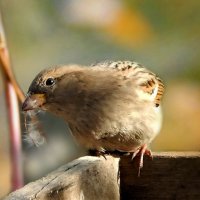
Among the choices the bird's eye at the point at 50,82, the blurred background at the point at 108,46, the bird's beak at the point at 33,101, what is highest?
the bird's eye at the point at 50,82

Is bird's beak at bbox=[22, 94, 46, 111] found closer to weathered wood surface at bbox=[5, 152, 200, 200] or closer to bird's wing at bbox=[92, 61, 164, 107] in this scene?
weathered wood surface at bbox=[5, 152, 200, 200]

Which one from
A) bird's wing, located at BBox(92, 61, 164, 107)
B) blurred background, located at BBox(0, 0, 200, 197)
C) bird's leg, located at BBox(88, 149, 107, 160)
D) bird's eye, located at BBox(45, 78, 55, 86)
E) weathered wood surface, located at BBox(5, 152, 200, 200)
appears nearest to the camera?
weathered wood surface, located at BBox(5, 152, 200, 200)

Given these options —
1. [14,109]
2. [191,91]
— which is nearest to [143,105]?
[14,109]

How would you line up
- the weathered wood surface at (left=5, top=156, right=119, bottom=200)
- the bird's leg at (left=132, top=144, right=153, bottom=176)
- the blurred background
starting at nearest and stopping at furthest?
the weathered wood surface at (left=5, top=156, right=119, bottom=200) → the bird's leg at (left=132, top=144, right=153, bottom=176) → the blurred background

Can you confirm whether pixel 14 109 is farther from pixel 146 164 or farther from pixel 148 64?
pixel 148 64

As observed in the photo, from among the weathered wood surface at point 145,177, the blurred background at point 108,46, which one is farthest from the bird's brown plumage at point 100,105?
the blurred background at point 108,46

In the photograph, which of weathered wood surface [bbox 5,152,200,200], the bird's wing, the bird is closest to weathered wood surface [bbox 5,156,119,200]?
weathered wood surface [bbox 5,152,200,200]

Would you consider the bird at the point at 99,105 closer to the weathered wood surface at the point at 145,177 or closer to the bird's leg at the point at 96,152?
the bird's leg at the point at 96,152
